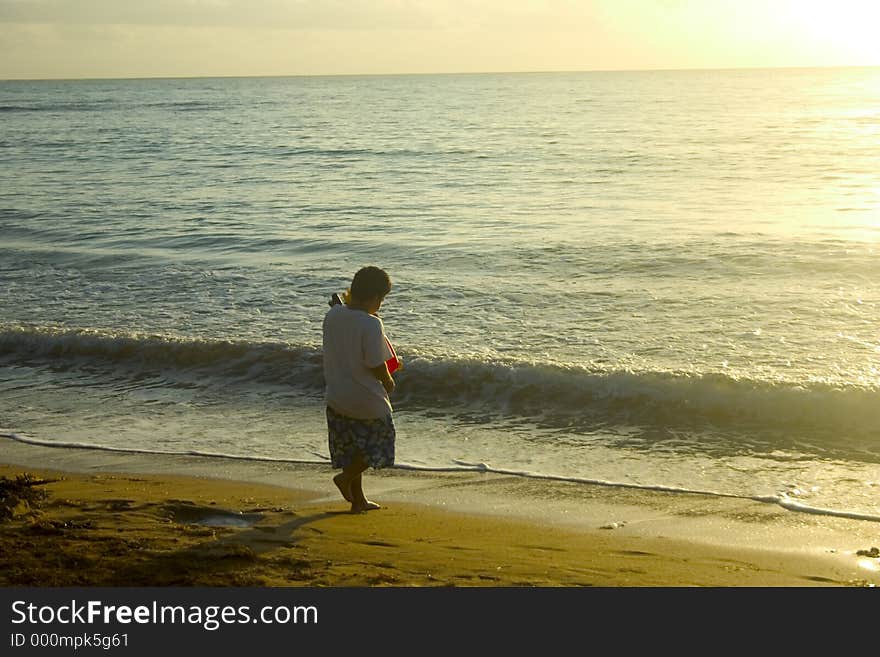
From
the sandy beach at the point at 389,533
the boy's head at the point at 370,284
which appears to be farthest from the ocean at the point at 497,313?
the boy's head at the point at 370,284

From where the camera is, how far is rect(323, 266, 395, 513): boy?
536cm

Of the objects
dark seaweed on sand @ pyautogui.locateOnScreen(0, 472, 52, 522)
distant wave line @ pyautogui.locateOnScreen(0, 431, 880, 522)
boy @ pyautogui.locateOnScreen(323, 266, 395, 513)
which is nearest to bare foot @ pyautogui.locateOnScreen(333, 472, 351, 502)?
boy @ pyautogui.locateOnScreen(323, 266, 395, 513)

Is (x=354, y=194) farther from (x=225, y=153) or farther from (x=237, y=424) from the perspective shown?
(x=237, y=424)

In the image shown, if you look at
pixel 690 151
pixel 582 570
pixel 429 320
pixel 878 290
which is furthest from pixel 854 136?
pixel 582 570

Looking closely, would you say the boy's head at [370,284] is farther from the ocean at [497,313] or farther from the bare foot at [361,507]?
the ocean at [497,313]

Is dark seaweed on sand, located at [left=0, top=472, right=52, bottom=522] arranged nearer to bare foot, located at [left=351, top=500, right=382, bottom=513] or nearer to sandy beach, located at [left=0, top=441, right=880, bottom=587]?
sandy beach, located at [left=0, top=441, right=880, bottom=587]

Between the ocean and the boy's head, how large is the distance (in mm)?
2309

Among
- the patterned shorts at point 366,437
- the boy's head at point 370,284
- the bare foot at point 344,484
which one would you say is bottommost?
the bare foot at point 344,484

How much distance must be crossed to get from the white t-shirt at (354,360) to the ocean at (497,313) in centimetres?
183

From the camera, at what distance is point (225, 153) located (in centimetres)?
3766

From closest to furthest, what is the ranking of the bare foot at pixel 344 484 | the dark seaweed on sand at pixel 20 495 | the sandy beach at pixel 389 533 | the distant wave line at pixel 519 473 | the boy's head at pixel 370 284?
the sandy beach at pixel 389 533 < the boy's head at pixel 370 284 < the dark seaweed on sand at pixel 20 495 < the bare foot at pixel 344 484 < the distant wave line at pixel 519 473

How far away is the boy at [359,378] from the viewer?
17.6 ft

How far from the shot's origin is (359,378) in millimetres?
5500

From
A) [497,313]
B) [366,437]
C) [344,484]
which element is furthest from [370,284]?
[497,313]
